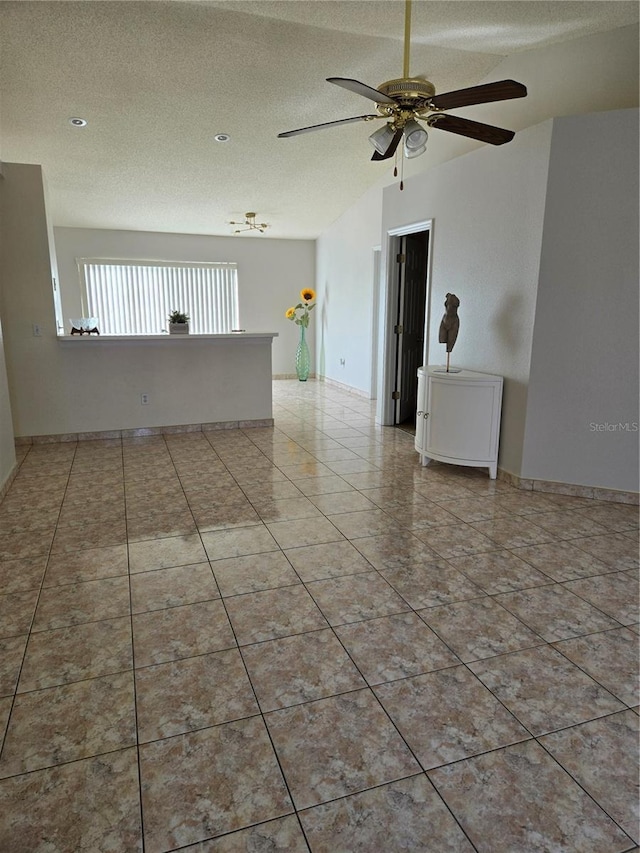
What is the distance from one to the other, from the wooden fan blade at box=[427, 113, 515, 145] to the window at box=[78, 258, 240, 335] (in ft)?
21.4

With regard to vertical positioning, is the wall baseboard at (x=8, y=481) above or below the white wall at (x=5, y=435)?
below

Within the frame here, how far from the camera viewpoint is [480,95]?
2.46 m

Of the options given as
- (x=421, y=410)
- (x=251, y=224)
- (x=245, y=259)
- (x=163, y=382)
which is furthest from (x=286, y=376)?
(x=421, y=410)

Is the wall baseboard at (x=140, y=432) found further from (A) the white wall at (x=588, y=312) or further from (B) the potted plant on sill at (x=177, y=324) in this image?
(A) the white wall at (x=588, y=312)

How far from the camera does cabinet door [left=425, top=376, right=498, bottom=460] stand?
3.97 meters

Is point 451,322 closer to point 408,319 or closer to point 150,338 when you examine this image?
point 408,319

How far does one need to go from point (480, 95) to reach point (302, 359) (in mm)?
6922

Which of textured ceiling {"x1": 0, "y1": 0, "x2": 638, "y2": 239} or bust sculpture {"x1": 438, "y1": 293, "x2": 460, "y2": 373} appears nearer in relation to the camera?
textured ceiling {"x1": 0, "y1": 0, "x2": 638, "y2": 239}

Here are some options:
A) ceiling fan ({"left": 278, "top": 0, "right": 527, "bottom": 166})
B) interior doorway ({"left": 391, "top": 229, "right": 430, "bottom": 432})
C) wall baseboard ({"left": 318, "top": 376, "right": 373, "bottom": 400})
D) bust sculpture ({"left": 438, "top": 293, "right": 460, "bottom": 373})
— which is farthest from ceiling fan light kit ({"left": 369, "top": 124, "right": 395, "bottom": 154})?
wall baseboard ({"left": 318, "top": 376, "right": 373, "bottom": 400})

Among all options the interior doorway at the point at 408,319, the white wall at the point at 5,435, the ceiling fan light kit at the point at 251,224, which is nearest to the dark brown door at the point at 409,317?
the interior doorway at the point at 408,319

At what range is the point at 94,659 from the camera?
76.7 inches

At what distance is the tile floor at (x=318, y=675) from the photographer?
1.36 metres

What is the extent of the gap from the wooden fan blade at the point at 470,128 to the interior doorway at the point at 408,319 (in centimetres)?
267

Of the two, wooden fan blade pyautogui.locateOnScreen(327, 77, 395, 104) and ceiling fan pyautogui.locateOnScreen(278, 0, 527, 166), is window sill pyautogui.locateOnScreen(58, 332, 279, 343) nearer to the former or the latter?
ceiling fan pyautogui.locateOnScreen(278, 0, 527, 166)
